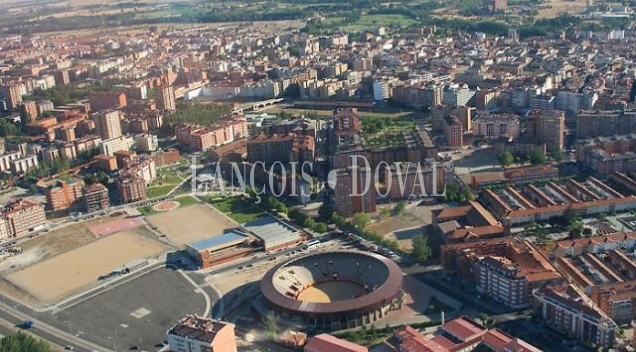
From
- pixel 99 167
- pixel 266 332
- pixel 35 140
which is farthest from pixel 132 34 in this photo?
pixel 266 332

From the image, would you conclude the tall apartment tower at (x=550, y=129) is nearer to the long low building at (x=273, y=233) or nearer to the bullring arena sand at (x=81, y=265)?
the long low building at (x=273, y=233)

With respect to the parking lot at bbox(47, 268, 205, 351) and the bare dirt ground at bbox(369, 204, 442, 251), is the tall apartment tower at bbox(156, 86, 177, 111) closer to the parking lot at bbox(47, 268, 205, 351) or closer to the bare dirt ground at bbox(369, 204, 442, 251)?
the bare dirt ground at bbox(369, 204, 442, 251)

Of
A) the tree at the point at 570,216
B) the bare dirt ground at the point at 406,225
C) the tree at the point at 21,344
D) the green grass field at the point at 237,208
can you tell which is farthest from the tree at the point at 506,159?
the tree at the point at 21,344

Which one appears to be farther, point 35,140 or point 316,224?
point 35,140

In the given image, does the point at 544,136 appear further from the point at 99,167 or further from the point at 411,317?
the point at 99,167

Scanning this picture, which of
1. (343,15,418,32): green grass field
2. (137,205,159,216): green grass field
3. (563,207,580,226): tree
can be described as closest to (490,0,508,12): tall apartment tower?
(343,15,418,32): green grass field

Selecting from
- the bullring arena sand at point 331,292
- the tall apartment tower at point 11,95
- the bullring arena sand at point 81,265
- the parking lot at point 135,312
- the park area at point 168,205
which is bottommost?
the bullring arena sand at point 331,292
